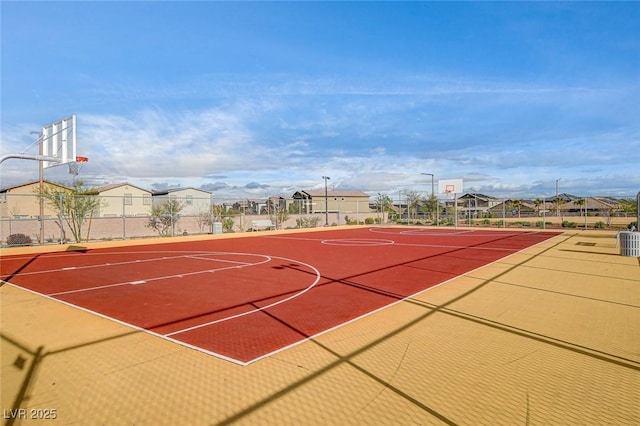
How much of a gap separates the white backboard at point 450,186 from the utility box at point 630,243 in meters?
23.5

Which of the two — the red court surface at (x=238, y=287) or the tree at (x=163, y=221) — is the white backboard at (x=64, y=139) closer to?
the red court surface at (x=238, y=287)

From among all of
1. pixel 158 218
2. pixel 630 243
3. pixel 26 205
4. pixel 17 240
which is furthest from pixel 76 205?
pixel 630 243

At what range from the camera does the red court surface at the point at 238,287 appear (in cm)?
574

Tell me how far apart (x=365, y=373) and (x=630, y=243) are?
574 inches

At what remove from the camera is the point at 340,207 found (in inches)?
2712

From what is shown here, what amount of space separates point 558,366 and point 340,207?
2545 inches

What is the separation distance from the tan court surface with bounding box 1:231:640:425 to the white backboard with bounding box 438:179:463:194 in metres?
31.9

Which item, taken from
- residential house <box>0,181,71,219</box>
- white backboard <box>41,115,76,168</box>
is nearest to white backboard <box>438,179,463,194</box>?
residential house <box>0,181,71,219</box>

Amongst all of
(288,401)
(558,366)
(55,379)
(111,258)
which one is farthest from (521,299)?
(111,258)

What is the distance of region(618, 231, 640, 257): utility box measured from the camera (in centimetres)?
1356

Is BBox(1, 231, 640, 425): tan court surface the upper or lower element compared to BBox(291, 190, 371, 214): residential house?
lower

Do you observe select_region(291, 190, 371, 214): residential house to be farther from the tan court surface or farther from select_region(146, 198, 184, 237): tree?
the tan court surface

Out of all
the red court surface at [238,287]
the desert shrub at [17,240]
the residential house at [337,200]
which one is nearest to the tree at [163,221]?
the desert shrub at [17,240]

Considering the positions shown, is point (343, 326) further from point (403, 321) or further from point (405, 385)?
point (405, 385)
